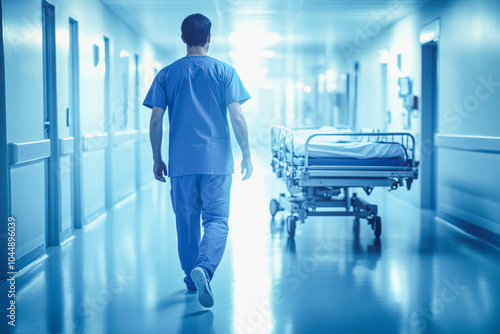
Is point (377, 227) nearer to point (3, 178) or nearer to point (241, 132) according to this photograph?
point (241, 132)

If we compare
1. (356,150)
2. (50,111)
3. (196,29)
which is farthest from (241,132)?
(50,111)

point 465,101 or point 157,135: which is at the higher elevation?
point 465,101

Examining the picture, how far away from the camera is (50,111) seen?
524 centimetres

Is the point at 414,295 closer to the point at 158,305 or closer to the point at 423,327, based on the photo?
the point at 423,327

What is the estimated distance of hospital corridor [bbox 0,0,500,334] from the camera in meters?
3.36

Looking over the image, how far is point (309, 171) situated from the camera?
4883 mm

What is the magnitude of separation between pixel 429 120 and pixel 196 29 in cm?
495

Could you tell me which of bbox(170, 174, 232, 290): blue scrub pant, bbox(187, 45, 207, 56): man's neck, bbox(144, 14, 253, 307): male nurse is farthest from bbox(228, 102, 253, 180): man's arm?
bbox(187, 45, 207, 56): man's neck

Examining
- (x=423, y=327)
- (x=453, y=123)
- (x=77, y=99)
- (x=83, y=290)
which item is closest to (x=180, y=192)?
(x=83, y=290)

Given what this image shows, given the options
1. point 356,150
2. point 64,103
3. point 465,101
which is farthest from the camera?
point 465,101

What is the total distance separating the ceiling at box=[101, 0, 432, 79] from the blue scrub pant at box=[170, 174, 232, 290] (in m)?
4.34

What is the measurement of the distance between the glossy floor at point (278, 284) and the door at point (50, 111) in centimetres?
26

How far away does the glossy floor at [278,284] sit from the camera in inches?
121

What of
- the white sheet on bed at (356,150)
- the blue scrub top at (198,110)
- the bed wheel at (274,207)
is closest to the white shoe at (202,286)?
the blue scrub top at (198,110)
